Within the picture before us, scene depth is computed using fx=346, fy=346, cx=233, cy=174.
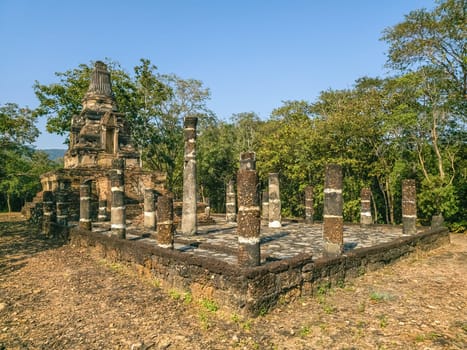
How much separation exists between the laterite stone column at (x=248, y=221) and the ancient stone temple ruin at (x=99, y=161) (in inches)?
499

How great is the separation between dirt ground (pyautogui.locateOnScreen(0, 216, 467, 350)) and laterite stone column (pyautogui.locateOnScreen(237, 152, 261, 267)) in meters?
0.98

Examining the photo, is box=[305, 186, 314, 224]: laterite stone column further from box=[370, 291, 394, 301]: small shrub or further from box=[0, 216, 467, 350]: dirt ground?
box=[370, 291, 394, 301]: small shrub

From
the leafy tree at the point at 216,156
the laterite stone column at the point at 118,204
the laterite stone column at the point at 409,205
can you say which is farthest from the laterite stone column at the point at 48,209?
the leafy tree at the point at 216,156

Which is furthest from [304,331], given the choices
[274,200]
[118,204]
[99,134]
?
[99,134]

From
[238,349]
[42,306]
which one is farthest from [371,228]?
[42,306]

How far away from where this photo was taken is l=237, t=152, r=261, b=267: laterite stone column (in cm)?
614

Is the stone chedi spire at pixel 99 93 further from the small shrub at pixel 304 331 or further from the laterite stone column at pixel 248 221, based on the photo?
the small shrub at pixel 304 331

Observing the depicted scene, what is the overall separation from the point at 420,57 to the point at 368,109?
3.63m

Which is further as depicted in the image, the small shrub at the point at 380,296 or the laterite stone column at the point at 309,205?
the laterite stone column at the point at 309,205

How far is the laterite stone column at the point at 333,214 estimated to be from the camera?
782 cm

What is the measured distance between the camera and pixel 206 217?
1603 centimetres

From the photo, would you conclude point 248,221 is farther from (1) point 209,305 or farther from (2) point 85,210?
(2) point 85,210

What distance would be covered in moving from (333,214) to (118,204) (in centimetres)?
675

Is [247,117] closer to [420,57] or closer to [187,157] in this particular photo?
[420,57]
